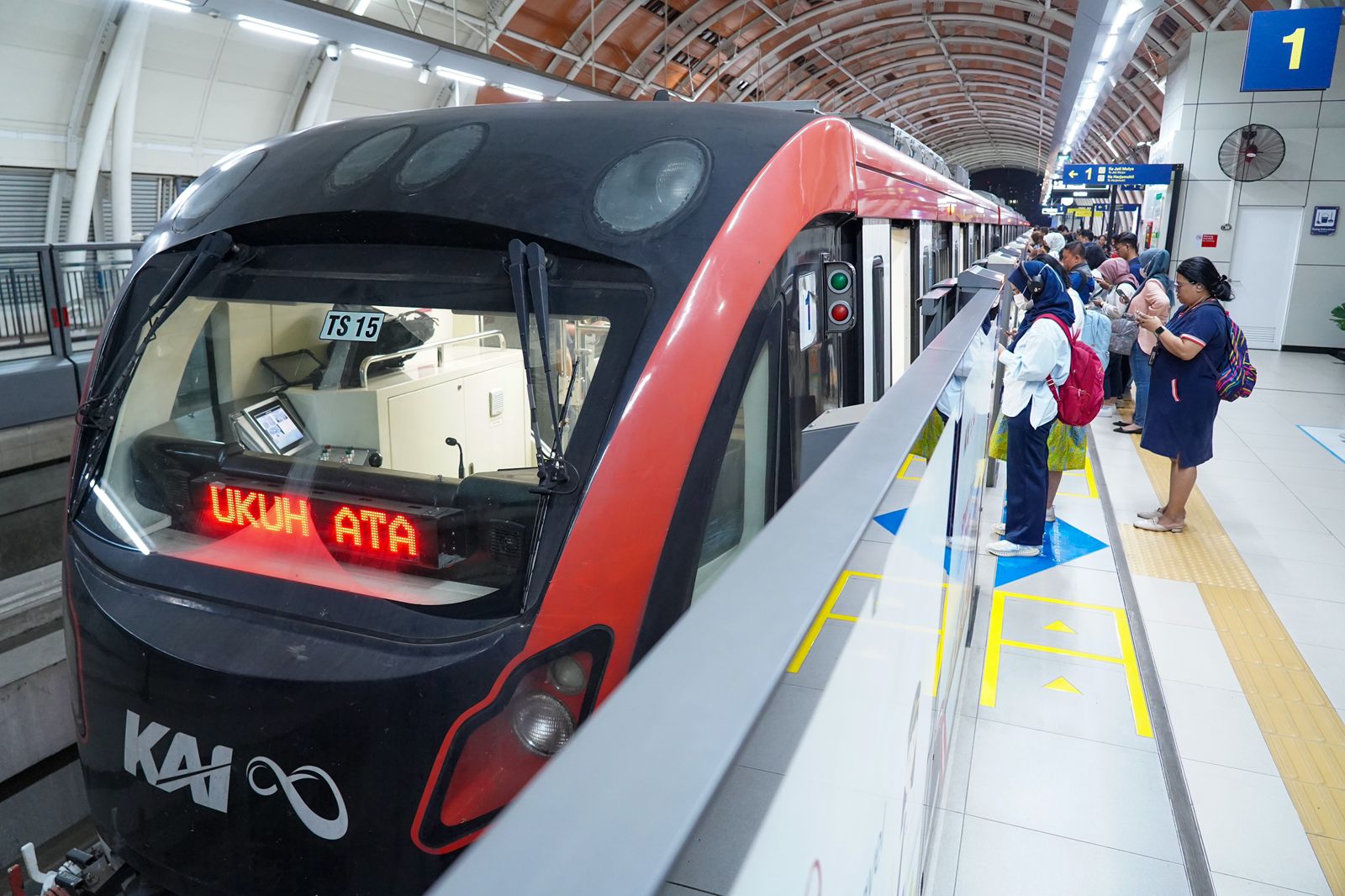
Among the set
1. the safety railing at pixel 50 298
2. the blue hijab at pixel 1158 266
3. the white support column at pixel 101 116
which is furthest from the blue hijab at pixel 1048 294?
the white support column at pixel 101 116

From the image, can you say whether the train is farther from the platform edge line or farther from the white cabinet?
the platform edge line

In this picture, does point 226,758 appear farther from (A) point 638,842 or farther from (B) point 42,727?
(B) point 42,727

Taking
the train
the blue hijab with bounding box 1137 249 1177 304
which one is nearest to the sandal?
the blue hijab with bounding box 1137 249 1177 304

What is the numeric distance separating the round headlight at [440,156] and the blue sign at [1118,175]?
13661 millimetres

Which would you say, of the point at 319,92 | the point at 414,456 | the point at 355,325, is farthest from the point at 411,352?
the point at 319,92

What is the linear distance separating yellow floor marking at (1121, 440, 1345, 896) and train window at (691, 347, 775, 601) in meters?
2.10

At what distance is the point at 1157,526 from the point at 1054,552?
2.61ft

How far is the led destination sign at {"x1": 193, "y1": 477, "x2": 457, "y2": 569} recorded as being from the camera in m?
2.19

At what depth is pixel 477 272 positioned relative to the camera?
235 centimetres

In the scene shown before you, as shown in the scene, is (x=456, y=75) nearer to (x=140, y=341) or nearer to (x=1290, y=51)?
(x=140, y=341)

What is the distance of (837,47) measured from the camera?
2491cm

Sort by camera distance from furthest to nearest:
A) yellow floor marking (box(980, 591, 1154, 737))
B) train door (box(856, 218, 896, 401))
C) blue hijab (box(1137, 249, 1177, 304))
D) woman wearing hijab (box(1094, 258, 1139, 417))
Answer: woman wearing hijab (box(1094, 258, 1139, 417)) → blue hijab (box(1137, 249, 1177, 304)) → yellow floor marking (box(980, 591, 1154, 737)) → train door (box(856, 218, 896, 401))

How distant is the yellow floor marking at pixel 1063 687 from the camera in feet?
12.8

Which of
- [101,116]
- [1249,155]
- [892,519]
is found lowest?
[892,519]
